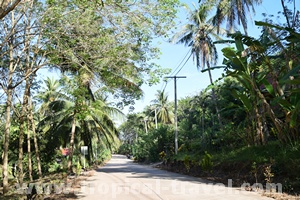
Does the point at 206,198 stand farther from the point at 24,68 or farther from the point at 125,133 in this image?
the point at 125,133

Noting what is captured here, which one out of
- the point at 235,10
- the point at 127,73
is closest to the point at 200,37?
the point at 235,10

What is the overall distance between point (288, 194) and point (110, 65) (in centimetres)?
650

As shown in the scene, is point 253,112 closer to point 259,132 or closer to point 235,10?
point 259,132

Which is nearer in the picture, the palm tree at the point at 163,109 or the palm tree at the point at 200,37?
the palm tree at the point at 200,37

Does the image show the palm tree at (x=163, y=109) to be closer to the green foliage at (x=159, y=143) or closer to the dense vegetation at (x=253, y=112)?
the green foliage at (x=159, y=143)

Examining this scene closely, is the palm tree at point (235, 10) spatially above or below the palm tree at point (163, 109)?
above

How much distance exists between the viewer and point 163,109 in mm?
49531

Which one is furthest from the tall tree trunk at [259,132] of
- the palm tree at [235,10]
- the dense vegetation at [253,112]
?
the palm tree at [235,10]

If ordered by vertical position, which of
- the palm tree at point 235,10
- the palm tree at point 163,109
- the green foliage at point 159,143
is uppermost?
the palm tree at point 235,10

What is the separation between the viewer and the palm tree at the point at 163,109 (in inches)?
1940

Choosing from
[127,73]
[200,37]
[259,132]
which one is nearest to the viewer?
[127,73]

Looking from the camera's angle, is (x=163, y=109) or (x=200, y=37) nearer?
(x=200, y=37)

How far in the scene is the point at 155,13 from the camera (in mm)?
8031

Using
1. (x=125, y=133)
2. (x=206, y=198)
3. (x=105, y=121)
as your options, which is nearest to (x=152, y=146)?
(x=105, y=121)
